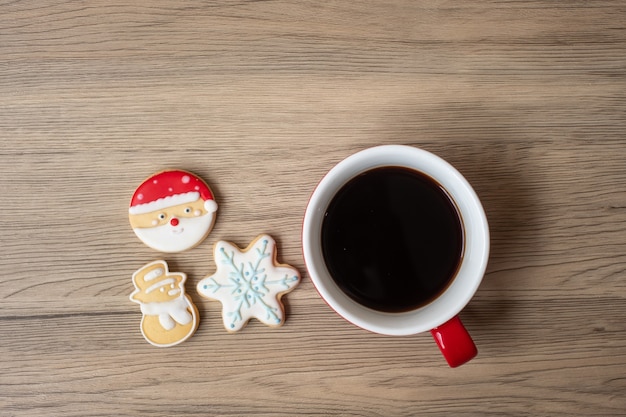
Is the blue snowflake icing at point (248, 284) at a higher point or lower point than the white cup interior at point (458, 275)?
lower

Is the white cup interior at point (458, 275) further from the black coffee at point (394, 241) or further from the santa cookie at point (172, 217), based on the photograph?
the santa cookie at point (172, 217)

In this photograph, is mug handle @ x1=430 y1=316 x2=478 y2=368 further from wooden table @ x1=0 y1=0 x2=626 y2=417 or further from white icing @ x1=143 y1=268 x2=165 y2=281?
white icing @ x1=143 y1=268 x2=165 y2=281

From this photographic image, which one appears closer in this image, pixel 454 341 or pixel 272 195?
pixel 454 341

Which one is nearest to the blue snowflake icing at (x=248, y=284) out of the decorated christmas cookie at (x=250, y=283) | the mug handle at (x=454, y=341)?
the decorated christmas cookie at (x=250, y=283)

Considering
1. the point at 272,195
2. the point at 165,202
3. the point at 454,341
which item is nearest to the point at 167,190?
the point at 165,202

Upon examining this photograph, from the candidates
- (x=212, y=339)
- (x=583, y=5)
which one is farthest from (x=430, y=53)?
(x=212, y=339)

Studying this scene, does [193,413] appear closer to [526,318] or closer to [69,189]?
[69,189]

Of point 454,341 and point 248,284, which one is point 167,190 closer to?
point 248,284
